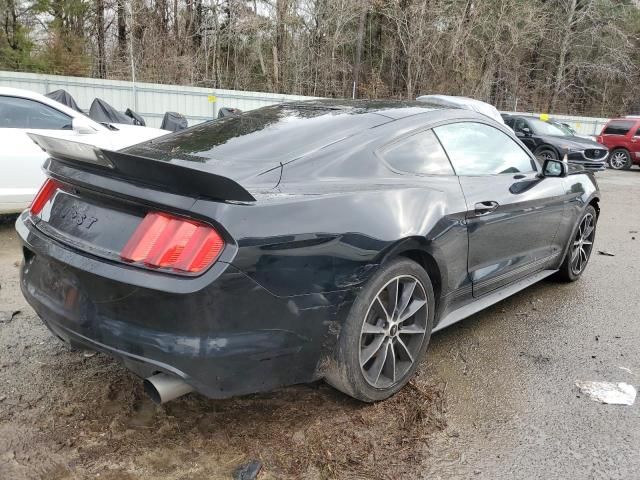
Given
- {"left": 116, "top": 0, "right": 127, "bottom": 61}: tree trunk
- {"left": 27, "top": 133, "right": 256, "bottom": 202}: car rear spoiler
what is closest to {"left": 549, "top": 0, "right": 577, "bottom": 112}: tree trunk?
{"left": 116, "top": 0, "right": 127, "bottom": 61}: tree trunk

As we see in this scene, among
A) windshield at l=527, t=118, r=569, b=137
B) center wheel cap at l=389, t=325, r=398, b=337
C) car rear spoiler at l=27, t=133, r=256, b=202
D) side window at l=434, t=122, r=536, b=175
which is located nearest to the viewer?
car rear spoiler at l=27, t=133, r=256, b=202

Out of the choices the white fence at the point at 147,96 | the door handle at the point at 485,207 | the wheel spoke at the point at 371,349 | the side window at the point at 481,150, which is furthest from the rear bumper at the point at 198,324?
the white fence at the point at 147,96

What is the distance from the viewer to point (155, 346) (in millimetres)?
2191

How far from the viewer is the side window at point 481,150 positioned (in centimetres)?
342

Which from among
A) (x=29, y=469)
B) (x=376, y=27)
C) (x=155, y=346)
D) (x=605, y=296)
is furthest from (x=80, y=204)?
(x=376, y=27)

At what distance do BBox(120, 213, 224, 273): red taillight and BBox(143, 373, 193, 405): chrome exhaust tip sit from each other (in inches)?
18.7

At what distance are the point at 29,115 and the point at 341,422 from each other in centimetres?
501

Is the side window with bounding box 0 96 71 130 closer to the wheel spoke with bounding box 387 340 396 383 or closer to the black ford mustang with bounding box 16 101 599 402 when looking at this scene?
the black ford mustang with bounding box 16 101 599 402

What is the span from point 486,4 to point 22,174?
84.6 feet

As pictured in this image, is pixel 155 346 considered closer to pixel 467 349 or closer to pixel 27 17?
pixel 467 349

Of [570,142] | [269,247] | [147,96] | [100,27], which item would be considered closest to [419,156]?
[269,247]

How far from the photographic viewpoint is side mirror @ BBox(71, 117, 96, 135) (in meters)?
5.95

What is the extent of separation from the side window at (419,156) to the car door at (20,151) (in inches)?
162

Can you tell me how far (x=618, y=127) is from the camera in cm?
1855
